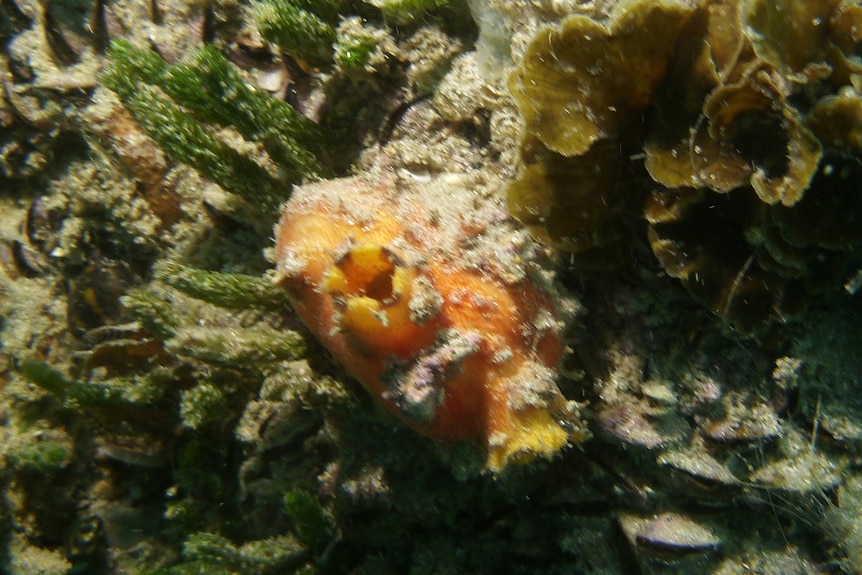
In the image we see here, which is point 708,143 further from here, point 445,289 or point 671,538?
point 671,538

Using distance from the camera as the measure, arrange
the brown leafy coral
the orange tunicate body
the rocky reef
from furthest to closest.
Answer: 1. the orange tunicate body
2. the rocky reef
3. the brown leafy coral

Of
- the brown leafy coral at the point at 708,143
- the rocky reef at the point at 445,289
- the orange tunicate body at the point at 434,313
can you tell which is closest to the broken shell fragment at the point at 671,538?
the rocky reef at the point at 445,289

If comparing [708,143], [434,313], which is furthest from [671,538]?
[708,143]

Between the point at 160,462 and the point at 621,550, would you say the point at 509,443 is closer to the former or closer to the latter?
the point at 621,550

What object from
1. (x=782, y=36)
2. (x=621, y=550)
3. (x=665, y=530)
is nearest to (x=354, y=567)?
(x=621, y=550)

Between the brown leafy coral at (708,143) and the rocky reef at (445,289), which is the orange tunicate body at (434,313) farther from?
the brown leafy coral at (708,143)

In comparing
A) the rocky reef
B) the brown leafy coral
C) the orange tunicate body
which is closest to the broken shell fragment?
the rocky reef

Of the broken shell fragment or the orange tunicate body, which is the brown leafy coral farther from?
the broken shell fragment
